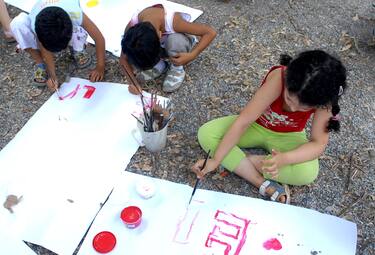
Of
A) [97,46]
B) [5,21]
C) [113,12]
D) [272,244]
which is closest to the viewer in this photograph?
[272,244]

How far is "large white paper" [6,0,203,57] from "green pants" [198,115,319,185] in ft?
2.93

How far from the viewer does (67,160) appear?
1599mm

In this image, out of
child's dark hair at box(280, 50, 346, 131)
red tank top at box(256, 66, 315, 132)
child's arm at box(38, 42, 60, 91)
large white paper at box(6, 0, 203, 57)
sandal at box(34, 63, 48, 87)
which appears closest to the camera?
child's dark hair at box(280, 50, 346, 131)

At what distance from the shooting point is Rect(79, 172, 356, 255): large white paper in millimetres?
→ 1312

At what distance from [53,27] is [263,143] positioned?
991 millimetres

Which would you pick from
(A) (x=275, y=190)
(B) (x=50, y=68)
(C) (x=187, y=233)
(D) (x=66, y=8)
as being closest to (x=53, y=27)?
(D) (x=66, y=8)

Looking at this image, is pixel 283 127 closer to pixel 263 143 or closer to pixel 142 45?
pixel 263 143

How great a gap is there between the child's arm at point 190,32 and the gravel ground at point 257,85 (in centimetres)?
16

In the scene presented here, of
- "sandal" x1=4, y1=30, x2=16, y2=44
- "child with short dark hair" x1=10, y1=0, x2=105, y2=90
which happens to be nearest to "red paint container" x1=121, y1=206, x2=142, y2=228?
"child with short dark hair" x1=10, y1=0, x2=105, y2=90

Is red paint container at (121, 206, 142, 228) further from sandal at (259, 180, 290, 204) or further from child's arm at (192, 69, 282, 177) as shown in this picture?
sandal at (259, 180, 290, 204)

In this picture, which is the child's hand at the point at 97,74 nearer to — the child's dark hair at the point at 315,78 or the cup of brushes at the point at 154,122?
the cup of brushes at the point at 154,122

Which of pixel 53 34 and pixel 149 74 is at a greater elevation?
pixel 53 34

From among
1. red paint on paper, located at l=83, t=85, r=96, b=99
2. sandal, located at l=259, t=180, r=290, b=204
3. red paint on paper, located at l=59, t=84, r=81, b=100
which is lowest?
sandal, located at l=259, t=180, r=290, b=204

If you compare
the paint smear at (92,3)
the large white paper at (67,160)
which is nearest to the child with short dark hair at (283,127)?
the large white paper at (67,160)
